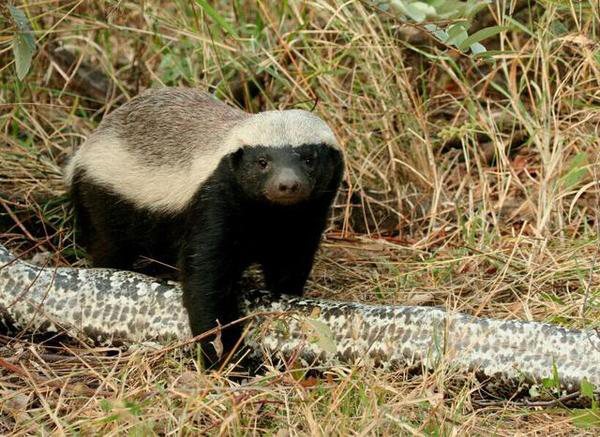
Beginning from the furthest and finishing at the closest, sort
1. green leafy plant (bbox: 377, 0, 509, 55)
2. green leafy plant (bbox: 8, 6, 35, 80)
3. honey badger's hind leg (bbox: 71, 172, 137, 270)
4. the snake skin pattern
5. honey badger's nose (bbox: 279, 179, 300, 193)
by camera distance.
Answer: honey badger's hind leg (bbox: 71, 172, 137, 270) < honey badger's nose (bbox: 279, 179, 300, 193) < green leafy plant (bbox: 8, 6, 35, 80) < the snake skin pattern < green leafy plant (bbox: 377, 0, 509, 55)

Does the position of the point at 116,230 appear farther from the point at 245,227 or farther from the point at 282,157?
the point at 282,157

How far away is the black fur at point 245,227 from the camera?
14.2 ft

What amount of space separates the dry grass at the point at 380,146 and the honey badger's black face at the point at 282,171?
77 centimetres

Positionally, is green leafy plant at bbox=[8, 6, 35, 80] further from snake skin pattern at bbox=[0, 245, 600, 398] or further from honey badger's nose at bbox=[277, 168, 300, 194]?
honey badger's nose at bbox=[277, 168, 300, 194]

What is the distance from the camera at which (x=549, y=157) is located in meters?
5.51

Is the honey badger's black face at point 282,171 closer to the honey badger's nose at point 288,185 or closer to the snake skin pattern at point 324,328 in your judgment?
the honey badger's nose at point 288,185

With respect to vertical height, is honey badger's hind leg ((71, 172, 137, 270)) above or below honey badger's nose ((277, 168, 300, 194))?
below

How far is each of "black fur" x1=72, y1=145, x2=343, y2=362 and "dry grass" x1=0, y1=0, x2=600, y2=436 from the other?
13.0 inches

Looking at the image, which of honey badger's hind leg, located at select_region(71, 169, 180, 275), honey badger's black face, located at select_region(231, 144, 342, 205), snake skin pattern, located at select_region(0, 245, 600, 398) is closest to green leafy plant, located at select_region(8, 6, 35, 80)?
snake skin pattern, located at select_region(0, 245, 600, 398)

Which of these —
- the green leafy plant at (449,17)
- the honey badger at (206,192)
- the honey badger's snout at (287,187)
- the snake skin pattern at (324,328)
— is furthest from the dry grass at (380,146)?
the green leafy plant at (449,17)

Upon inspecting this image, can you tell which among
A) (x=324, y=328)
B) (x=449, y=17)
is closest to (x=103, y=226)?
(x=324, y=328)

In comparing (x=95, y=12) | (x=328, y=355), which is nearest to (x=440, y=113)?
(x=95, y=12)

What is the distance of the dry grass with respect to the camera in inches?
167

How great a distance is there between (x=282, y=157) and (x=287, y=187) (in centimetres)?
17
